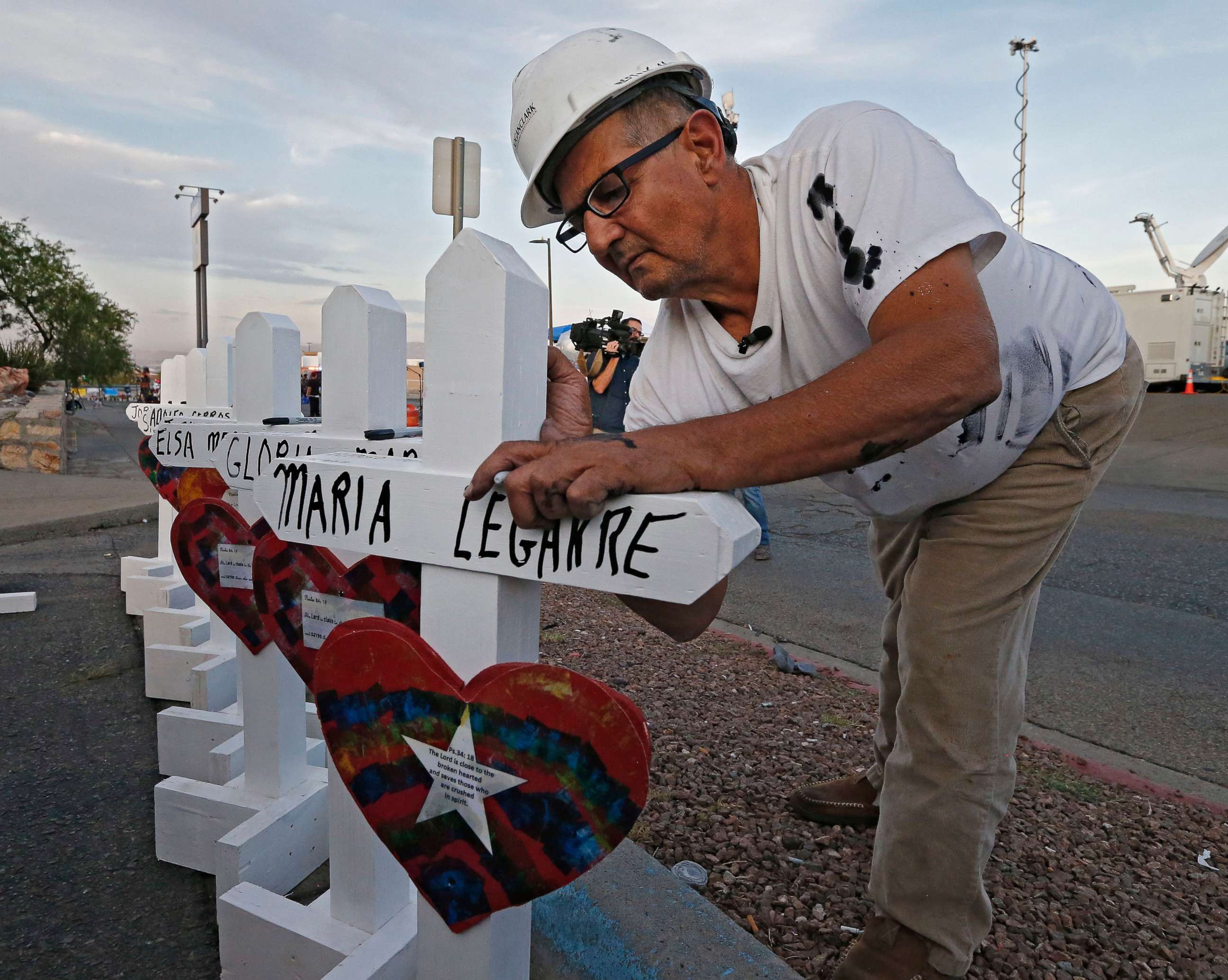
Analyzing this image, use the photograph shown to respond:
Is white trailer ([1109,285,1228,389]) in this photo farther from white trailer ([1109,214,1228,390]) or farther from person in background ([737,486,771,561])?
person in background ([737,486,771,561])

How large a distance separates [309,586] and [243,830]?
29.8 inches

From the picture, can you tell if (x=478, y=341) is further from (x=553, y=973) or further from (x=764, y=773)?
(x=764, y=773)

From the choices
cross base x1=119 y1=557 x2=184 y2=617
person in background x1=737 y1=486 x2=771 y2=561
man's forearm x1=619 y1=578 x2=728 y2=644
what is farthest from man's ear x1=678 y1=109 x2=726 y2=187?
person in background x1=737 y1=486 x2=771 y2=561

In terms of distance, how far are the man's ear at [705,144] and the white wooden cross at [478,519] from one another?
1.30ft

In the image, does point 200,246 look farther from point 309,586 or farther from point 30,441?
point 309,586

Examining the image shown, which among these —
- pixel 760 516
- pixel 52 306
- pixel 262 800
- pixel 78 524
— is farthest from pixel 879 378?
pixel 52 306

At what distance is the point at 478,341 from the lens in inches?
49.1

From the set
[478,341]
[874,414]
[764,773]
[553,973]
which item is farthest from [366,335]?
[764,773]

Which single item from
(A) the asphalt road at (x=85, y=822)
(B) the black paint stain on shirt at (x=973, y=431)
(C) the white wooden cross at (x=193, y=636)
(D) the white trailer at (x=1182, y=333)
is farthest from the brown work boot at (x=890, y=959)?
(D) the white trailer at (x=1182, y=333)

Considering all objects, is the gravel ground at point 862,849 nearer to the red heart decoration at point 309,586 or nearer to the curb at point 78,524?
the red heart decoration at point 309,586

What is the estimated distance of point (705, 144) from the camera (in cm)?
150

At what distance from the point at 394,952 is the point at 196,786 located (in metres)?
0.97

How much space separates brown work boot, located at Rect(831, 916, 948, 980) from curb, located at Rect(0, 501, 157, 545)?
656 centimetres

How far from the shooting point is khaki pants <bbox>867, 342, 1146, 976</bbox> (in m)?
1.76
